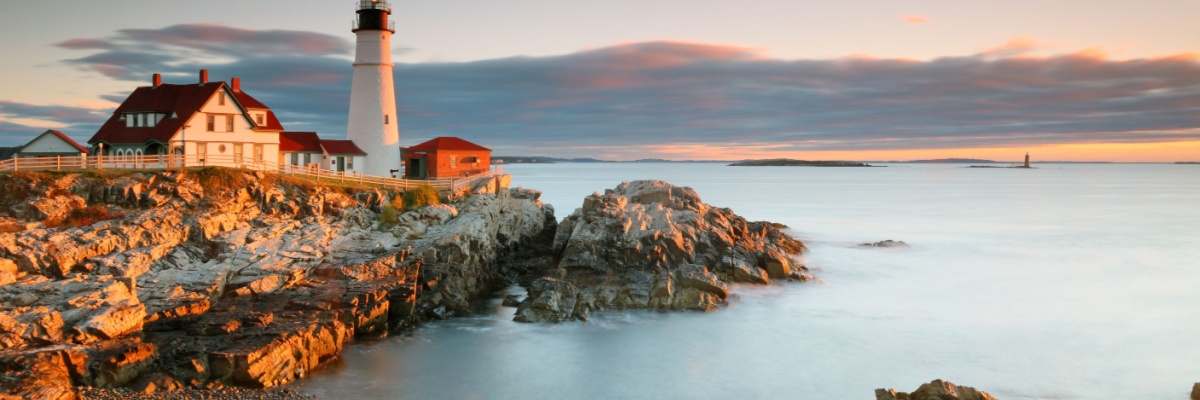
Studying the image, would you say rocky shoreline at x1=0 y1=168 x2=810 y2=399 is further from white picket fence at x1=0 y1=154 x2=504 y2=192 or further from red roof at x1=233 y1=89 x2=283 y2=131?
red roof at x1=233 y1=89 x2=283 y2=131

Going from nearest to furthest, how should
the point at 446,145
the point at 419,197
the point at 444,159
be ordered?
the point at 419,197 < the point at 444,159 < the point at 446,145

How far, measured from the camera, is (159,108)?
30312mm

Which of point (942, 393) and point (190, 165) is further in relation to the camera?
point (190, 165)

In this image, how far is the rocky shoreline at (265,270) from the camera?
15336mm

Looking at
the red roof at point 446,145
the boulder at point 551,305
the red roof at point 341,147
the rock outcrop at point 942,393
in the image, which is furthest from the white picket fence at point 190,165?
the rock outcrop at point 942,393

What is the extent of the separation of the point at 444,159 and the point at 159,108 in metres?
12.7

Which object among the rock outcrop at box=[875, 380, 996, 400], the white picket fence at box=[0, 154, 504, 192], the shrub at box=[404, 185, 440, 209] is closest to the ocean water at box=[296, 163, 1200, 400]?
the rock outcrop at box=[875, 380, 996, 400]

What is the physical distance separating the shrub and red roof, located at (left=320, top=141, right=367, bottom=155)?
8.23m

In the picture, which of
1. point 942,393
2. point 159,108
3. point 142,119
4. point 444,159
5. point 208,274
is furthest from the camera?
point 444,159

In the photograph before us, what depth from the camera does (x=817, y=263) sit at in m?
32.8

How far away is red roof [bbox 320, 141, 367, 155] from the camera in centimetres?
3600

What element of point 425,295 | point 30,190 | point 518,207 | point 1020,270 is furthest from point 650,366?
point 1020,270

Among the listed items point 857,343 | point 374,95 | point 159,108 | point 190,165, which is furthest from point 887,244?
point 159,108

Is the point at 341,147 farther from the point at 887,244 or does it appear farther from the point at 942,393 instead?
the point at 942,393
